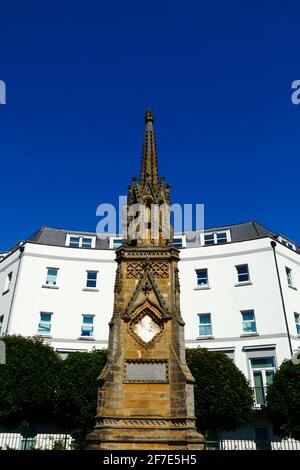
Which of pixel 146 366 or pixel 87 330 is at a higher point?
pixel 87 330

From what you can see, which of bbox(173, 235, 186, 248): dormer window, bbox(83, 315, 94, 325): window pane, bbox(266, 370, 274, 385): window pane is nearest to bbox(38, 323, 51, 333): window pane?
bbox(83, 315, 94, 325): window pane

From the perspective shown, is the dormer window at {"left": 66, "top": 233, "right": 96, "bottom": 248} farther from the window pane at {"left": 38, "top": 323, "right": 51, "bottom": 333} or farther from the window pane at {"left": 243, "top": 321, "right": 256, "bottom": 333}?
the window pane at {"left": 243, "top": 321, "right": 256, "bottom": 333}

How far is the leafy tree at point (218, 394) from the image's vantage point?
74.6ft

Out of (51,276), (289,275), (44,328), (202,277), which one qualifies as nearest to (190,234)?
(202,277)

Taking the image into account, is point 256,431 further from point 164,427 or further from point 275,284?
point 164,427

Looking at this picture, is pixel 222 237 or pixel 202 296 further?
pixel 222 237

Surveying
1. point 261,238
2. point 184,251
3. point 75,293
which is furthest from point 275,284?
point 75,293

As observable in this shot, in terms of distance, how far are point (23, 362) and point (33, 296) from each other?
832 centimetres

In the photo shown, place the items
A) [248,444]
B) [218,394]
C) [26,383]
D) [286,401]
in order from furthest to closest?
[248,444] < [26,383] < [218,394] < [286,401]

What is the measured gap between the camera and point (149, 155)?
59.8ft

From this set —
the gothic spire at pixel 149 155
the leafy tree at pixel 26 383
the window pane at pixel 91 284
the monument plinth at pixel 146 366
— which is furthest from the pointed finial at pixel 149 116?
the window pane at pixel 91 284

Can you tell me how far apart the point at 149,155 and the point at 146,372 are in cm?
1007

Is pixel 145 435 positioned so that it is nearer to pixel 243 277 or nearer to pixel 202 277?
pixel 243 277
